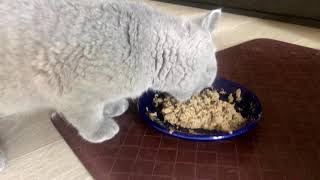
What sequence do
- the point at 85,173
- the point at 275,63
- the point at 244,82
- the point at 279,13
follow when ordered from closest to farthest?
the point at 85,173, the point at 244,82, the point at 275,63, the point at 279,13

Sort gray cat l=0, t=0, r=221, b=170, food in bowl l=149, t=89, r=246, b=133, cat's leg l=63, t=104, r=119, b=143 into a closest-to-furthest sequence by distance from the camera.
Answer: gray cat l=0, t=0, r=221, b=170 < cat's leg l=63, t=104, r=119, b=143 < food in bowl l=149, t=89, r=246, b=133

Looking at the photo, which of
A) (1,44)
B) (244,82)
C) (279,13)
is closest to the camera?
(1,44)

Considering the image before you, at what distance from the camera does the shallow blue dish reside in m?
1.10

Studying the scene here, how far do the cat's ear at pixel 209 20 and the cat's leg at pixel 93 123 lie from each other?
321 mm

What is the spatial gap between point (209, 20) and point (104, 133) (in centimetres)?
41

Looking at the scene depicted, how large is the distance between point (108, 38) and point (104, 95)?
5.5 inches

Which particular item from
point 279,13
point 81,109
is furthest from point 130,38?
point 279,13

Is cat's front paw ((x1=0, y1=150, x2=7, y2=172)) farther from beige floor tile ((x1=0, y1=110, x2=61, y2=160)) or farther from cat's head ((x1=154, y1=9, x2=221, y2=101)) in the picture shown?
cat's head ((x1=154, y1=9, x2=221, y2=101))

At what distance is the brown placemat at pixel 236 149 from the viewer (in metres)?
1.03

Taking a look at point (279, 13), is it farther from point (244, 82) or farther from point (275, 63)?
point (244, 82)

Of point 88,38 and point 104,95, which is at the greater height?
point 88,38

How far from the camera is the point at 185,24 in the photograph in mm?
997

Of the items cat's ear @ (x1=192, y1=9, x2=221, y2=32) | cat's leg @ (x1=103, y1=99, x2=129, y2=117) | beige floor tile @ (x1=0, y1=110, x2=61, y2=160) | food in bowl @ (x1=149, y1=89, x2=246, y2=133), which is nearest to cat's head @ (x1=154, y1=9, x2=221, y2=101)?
cat's ear @ (x1=192, y1=9, x2=221, y2=32)

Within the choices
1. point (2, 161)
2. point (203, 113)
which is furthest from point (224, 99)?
point (2, 161)
